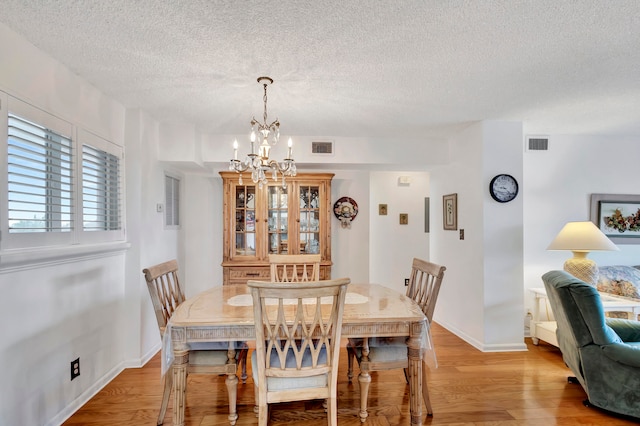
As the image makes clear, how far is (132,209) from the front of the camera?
9.62ft

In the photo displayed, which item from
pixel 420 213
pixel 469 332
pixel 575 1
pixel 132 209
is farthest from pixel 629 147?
pixel 132 209

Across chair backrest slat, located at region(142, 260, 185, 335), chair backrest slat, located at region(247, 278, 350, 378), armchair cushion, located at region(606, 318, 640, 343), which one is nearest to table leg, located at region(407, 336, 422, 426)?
chair backrest slat, located at region(247, 278, 350, 378)

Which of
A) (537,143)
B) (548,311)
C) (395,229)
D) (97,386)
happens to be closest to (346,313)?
(97,386)

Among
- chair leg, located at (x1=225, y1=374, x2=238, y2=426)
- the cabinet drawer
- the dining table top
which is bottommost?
chair leg, located at (x1=225, y1=374, x2=238, y2=426)

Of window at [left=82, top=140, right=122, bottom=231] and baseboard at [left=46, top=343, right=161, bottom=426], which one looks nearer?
baseboard at [left=46, top=343, right=161, bottom=426]

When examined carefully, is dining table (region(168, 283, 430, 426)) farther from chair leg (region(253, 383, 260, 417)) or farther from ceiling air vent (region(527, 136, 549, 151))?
ceiling air vent (region(527, 136, 549, 151))

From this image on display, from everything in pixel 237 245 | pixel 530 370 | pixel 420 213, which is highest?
pixel 420 213

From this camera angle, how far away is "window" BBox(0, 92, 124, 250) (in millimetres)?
1742

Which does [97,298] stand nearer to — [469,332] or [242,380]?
[242,380]

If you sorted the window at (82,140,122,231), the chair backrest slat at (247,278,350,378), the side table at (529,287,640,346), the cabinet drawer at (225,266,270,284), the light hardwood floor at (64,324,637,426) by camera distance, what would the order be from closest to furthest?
the chair backrest slat at (247,278,350,378) < the light hardwood floor at (64,324,637,426) < the window at (82,140,122,231) < the side table at (529,287,640,346) < the cabinet drawer at (225,266,270,284)

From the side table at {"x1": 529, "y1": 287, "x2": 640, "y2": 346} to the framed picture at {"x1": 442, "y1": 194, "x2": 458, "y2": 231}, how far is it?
3.37 feet

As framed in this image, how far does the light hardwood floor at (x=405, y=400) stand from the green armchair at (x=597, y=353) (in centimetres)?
13

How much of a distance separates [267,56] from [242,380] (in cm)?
237

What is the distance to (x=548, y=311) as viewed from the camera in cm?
363
